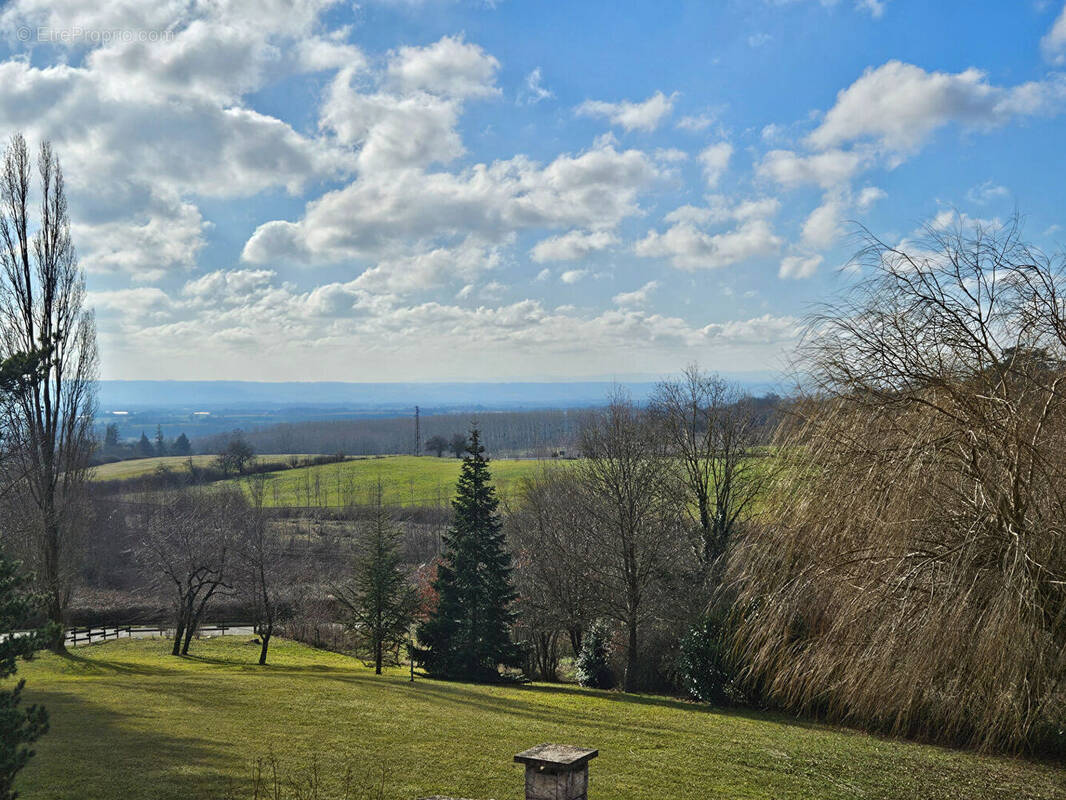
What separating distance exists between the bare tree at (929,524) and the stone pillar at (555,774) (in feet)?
6.05

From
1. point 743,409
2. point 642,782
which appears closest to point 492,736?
point 642,782

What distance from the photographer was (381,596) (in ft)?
88.8

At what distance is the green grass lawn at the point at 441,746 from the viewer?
408 inches

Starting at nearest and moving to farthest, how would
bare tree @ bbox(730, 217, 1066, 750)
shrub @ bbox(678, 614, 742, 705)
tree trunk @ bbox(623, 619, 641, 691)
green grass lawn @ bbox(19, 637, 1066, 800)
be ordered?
bare tree @ bbox(730, 217, 1066, 750) → green grass lawn @ bbox(19, 637, 1066, 800) → shrub @ bbox(678, 614, 742, 705) → tree trunk @ bbox(623, 619, 641, 691)

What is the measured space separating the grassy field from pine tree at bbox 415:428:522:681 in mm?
32039

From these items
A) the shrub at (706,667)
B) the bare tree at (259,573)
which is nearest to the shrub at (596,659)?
the shrub at (706,667)

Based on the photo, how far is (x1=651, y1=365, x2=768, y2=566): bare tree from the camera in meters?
25.1

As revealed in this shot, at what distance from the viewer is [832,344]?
6410 millimetres

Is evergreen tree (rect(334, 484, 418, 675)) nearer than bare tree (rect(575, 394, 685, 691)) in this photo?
No

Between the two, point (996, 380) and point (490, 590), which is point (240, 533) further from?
point (996, 380)

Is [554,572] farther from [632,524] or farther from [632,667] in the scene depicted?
Result: [632,667]

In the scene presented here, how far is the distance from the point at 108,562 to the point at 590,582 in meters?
38.9

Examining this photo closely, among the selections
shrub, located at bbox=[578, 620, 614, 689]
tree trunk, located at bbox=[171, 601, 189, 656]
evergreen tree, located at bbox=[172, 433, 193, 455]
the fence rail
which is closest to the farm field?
evergreen tree, located at bbox=[172, 433, 193, 455]

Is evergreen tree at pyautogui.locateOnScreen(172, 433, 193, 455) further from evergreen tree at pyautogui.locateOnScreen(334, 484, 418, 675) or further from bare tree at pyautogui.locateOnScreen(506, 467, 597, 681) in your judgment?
bare tree at pyautogui.locateOnScreen(506, 467, 597, 681)
